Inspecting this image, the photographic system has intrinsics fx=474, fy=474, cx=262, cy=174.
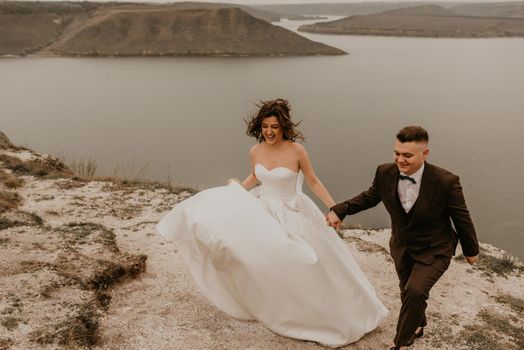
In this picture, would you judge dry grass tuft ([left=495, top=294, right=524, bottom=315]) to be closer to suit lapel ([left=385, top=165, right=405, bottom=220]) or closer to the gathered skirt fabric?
the gathered skirt fabric

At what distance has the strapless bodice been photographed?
4637mm

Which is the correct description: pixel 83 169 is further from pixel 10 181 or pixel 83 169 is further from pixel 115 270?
pixel 115 270

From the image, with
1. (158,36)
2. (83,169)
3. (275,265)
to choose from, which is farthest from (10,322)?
(158,36)

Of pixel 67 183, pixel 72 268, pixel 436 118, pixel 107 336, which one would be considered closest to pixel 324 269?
pixel 107 336

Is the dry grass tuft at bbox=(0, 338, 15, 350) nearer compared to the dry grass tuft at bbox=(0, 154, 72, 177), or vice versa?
the dry grass tuft at bbox=(0, 338, 15, 350)

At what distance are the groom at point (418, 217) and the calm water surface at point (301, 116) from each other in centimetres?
890

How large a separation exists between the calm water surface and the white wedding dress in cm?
843

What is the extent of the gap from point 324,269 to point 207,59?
185 feet

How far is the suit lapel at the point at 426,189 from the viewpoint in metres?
3.63

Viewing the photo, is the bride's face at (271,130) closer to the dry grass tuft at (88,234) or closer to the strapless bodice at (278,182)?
the strapless bodice at (278,182)

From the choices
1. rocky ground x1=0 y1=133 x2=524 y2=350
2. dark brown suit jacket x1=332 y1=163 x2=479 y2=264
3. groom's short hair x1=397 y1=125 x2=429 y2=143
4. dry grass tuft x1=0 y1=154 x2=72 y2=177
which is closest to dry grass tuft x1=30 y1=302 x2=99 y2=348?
rocky ground x1=0 y1=133 x2=524 y2=350

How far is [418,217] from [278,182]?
56.4 inches

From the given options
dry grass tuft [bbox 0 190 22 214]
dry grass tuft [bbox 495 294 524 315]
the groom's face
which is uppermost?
the groom's face

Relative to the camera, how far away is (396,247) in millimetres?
4109
